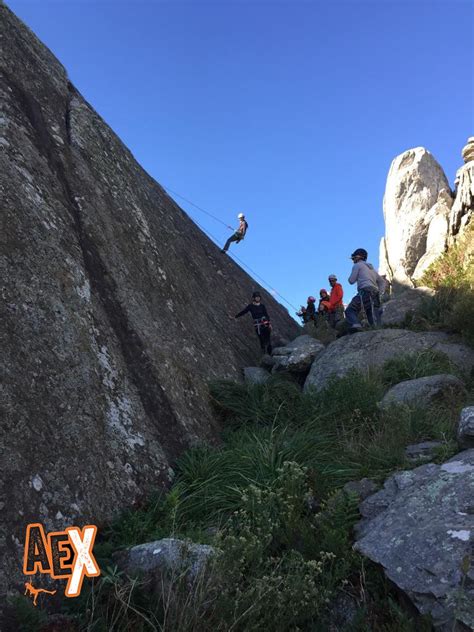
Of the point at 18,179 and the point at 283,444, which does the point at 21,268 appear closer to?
the point at 18,179

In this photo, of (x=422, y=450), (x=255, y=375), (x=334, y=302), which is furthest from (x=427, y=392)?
(x=334, y=302)

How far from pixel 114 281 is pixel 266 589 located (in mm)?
5104

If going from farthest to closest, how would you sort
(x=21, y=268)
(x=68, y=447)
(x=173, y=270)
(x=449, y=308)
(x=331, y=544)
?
(x=449, y=308) → (x=173, y=270) → (x=21, y=268) → (x=68, y=447) → (x=331, y=544)

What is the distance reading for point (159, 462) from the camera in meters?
5.39

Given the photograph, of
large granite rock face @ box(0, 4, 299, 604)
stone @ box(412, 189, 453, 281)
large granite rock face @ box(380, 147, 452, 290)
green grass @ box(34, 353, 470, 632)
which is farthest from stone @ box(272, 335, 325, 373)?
large granite rock face @ box(380, 147, 452, 290)

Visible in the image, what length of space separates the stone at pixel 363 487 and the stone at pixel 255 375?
384cm

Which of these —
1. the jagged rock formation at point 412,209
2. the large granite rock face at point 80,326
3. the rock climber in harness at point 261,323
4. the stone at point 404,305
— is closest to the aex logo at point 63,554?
the large granite rock face at point 80,326

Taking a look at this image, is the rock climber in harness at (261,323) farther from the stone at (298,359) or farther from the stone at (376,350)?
the stone at (376,350)

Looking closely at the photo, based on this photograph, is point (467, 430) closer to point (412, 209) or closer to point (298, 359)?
point (298, 359)

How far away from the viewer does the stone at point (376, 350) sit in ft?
30.3

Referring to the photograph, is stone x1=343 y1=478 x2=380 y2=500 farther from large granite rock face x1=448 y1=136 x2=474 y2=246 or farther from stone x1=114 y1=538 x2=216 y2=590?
large granite rock face x1=448 y1=136 x2=474 y2=246

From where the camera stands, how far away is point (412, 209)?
91.6ft

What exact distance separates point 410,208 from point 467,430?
25.9 m

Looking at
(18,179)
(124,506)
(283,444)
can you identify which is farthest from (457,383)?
(18,179)
